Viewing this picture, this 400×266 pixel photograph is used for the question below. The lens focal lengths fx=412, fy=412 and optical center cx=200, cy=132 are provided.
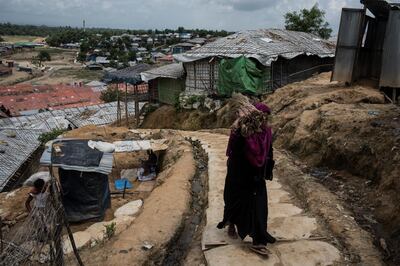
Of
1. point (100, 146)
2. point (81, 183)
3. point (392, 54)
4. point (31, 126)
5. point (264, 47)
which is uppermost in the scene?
point (392, 54)

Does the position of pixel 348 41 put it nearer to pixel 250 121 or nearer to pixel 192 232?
pixel 192 232

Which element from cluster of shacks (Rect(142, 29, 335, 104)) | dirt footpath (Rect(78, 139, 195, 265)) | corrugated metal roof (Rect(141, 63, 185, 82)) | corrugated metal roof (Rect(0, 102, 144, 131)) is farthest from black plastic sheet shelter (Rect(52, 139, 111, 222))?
corrugated metal roof (Rect(0, 102, 144, 131))

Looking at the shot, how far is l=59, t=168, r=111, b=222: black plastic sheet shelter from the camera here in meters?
8.09

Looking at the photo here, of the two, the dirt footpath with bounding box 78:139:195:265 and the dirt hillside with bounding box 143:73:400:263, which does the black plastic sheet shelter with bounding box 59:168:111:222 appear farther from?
the dirt hillside with bounding box 143:73:400:263

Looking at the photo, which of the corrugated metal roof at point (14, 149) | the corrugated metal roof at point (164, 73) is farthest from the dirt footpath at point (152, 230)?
the corrugated metal roof at point (164, 73)

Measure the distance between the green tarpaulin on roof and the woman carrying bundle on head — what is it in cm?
1239

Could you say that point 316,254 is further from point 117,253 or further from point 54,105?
point 54,105

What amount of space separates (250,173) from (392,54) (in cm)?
834

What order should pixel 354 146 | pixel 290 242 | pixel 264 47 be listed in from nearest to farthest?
1. pixel 290 242
2. pixel 354 146
3. pixel 264 47

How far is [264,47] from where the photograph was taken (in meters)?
18.6

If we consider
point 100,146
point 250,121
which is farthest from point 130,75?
point 250,121

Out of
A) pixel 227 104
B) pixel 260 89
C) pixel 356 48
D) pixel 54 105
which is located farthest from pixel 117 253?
pixel 54 105

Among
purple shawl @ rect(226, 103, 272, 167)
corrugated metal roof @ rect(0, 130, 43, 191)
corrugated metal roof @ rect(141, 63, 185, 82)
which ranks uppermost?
purple shawl @ rect(226, 103, 272, 167)

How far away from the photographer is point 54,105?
3900 centimetres
